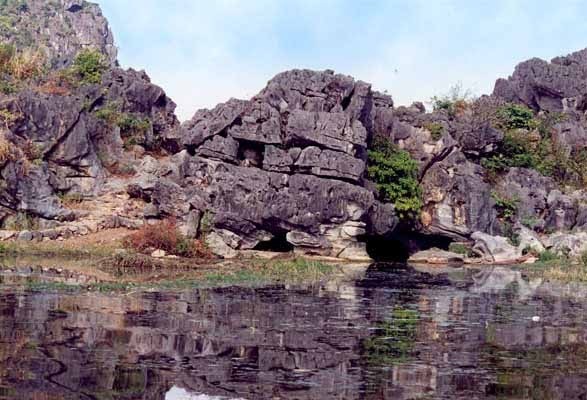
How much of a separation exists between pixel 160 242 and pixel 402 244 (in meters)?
16.1

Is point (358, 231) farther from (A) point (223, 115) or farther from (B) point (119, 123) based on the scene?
(B) point (119, 123)

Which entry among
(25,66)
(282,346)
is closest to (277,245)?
(25,66)

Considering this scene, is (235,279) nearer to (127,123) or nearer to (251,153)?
(251,153)

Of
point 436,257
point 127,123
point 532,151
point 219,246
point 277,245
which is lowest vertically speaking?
point 219,246

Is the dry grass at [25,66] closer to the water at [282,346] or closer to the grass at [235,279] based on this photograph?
the grass at [235,279]

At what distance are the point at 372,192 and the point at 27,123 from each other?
1603 cm

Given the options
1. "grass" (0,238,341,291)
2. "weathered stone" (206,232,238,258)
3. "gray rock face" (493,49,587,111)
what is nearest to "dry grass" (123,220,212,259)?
"grass" (0,238,341,291)

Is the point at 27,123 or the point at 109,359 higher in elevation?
the point at 27,123

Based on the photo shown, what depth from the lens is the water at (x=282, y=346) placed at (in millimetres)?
8711

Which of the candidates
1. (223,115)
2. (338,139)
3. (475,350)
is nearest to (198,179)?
(223,115)

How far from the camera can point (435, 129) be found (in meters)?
42.7

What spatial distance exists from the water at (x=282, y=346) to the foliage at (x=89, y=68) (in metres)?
26.6

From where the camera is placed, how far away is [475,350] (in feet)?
38.7

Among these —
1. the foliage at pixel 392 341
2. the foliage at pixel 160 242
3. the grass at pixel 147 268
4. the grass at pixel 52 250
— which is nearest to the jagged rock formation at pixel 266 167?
the grass at pixel 52 250
